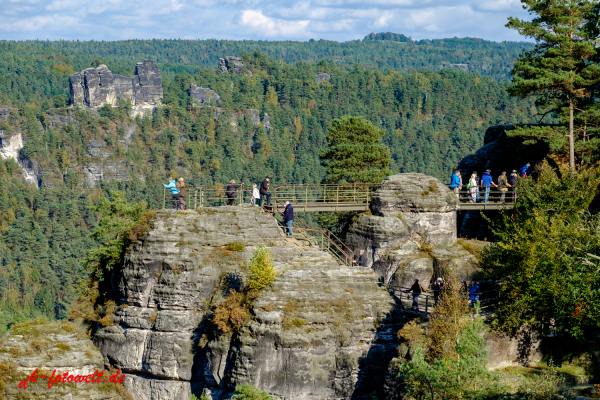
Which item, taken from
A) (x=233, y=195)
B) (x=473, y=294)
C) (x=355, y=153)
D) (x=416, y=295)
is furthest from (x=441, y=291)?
(x=355, y=153)

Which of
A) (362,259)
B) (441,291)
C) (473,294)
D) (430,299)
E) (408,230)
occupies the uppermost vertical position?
(408,230)

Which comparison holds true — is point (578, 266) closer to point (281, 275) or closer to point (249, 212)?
point (281, 275)

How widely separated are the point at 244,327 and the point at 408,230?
35.3ft

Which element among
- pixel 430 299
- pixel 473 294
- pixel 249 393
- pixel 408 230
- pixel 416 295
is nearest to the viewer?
pixel 249 393

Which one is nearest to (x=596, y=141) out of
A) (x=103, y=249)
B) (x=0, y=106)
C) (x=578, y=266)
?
(x=578, y=266)

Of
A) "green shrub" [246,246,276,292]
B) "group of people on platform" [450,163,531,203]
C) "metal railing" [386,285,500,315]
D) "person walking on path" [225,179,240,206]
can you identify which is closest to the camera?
"metal railing" [386,285,500,315]

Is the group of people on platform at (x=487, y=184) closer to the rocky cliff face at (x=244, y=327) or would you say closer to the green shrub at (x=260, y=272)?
the rocky cliff face at (x=244, y=327)

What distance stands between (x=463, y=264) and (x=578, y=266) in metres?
9.41

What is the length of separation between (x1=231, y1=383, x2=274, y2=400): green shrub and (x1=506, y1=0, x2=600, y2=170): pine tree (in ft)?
65.0

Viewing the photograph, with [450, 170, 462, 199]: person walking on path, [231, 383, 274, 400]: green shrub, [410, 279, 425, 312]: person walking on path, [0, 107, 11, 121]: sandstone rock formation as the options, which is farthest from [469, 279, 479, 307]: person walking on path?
[0, 107, 11, 121]: sandstone rock formation

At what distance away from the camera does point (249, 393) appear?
24.6m

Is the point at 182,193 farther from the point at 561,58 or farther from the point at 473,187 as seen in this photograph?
the point at 561,58

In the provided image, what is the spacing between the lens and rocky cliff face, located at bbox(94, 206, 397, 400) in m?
26.0

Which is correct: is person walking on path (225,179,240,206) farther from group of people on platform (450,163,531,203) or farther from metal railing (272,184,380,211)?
group of people on platform (450,163,531,203)
